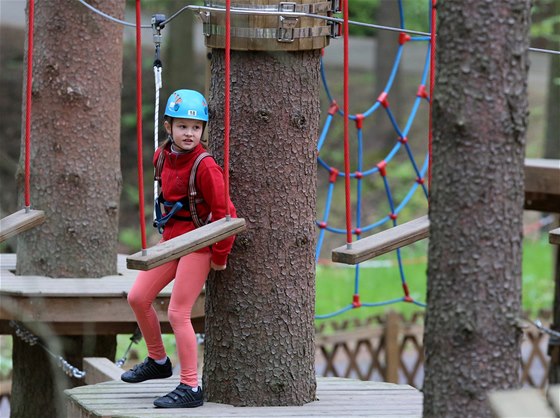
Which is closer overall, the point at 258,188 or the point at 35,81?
the point at 258,188

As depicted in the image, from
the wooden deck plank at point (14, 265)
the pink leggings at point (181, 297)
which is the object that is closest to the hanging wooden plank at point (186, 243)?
the pink leggings at point (181, 297)

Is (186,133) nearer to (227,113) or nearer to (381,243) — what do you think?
(227,113)

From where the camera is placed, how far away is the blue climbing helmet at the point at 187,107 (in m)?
4.16

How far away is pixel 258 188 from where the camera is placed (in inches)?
165

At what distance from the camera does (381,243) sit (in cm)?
402

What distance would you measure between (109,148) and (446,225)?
3.49 metres

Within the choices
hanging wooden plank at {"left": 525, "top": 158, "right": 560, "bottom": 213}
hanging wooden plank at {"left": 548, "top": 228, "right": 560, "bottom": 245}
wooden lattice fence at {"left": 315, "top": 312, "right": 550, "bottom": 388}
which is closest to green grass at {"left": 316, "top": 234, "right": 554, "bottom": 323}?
wooden lattice fence at {"left": 315, "top": 312, "right": 550, "bottom": 388}

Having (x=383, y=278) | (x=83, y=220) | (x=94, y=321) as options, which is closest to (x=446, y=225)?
(x=94, y=321)

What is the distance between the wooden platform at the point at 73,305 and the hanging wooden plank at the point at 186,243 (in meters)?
1.81

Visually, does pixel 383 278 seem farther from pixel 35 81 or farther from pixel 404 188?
pixel 35 81

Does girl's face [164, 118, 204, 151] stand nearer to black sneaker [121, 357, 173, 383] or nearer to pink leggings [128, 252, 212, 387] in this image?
pink leggings [128, 252, 212, 387]

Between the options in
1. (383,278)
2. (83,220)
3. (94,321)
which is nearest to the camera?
(94,321)

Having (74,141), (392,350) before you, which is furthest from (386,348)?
(74,141)

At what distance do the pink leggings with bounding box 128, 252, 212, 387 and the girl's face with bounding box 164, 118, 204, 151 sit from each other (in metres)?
0.40
